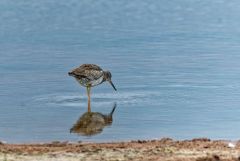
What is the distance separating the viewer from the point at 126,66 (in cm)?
1631

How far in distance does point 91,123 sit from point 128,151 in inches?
105

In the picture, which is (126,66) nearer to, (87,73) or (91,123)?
(87,73)

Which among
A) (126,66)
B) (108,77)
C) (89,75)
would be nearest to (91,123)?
(89,75)

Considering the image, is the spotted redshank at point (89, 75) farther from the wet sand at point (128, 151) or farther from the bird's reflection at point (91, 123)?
the wet sand at point (128, 151)

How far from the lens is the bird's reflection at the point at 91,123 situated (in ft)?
41.3

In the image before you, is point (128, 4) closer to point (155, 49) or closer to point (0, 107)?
point (155, 49)

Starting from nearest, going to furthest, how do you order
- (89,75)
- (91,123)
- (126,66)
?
(91,123)
(89,75)
(126,66)

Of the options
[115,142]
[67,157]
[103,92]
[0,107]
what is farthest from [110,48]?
[67,157]

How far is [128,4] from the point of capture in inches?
899

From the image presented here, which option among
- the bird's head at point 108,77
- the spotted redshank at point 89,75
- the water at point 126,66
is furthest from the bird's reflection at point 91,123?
the bird's head at point 108,77

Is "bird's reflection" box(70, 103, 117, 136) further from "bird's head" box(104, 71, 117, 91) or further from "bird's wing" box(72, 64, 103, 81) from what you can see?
"bird's head" box(104, 71, 117, 91)

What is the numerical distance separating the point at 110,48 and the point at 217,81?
10.8 ft

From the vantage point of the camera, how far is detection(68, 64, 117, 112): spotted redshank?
14477mm

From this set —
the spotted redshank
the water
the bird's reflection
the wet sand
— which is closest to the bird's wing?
the spotted redshank
